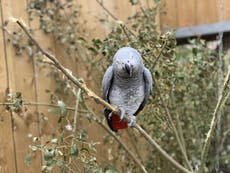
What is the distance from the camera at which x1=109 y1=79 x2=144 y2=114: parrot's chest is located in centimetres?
126

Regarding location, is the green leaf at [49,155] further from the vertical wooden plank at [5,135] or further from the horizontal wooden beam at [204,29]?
the horizontal wooden beam at [204,29]

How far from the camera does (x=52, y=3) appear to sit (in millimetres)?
1833

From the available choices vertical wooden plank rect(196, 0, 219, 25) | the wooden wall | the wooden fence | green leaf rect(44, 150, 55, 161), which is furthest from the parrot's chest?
vertical wooden plank rect(196, 0, 219, 25)

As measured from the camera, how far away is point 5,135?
1521 millimetres

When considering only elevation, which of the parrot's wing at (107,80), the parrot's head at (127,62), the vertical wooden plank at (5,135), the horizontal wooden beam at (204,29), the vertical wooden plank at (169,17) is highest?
the vertical wooden plank at (169,17)

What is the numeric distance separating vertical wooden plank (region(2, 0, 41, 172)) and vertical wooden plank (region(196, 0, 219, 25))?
938 millimetres

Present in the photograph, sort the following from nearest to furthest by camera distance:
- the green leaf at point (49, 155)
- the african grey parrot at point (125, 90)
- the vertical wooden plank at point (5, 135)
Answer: the green leaf at point (49, 155), the african grey parrot at point (125, 90), the vertical wooden plank at point (5, 135)

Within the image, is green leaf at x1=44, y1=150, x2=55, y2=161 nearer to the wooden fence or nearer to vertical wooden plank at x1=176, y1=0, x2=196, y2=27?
the wooden fence

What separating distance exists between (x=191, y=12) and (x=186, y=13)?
28mm

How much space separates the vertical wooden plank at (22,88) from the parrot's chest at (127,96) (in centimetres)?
45

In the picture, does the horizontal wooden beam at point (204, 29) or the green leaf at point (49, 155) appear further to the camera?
the horizontal wooden beam at point (204, 29)

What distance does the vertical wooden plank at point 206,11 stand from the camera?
6.88ft

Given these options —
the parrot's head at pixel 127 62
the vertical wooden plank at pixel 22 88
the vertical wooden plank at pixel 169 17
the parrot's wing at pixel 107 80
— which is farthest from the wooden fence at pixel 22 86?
the parrot's head at pixel 127 62

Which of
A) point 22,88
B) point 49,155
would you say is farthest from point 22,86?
point 49,155
